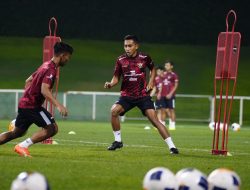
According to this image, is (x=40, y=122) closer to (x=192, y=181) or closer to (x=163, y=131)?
(x=163, y=131)

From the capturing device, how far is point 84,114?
35.6m

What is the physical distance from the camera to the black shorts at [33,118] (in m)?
13.3

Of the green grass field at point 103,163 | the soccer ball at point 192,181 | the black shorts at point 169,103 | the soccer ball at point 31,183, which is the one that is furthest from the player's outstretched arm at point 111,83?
the black shorts at point 169,103

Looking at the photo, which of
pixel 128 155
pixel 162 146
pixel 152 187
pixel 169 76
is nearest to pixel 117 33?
pixel 169 76

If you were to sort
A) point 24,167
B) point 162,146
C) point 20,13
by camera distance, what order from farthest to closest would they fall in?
1. point 20,13
2. point 162,146
3. point 24,167

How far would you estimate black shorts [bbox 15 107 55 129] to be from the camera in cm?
1327

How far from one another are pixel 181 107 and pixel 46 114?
79.2 feet

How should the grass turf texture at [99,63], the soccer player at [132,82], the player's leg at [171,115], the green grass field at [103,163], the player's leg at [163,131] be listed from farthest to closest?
the grass turf texture at [99,63] < the player's leg at [171,115] < the soccer player at [132,82] < the player's leg at [163,131] < the green grass field at [103,163]

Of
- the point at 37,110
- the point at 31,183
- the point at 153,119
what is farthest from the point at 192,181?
the point at 153,119

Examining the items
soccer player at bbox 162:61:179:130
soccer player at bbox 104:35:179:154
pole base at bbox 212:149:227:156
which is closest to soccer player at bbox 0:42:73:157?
soccer player at bbox 104:35:179:154

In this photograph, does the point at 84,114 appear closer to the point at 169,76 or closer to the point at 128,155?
the point at 169,76

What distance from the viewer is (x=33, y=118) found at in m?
13.2

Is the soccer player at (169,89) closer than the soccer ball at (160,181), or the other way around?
the soccer ball at (160,181)

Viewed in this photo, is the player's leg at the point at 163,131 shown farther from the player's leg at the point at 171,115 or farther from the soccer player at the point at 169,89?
the soccer player at the point at 169,89
